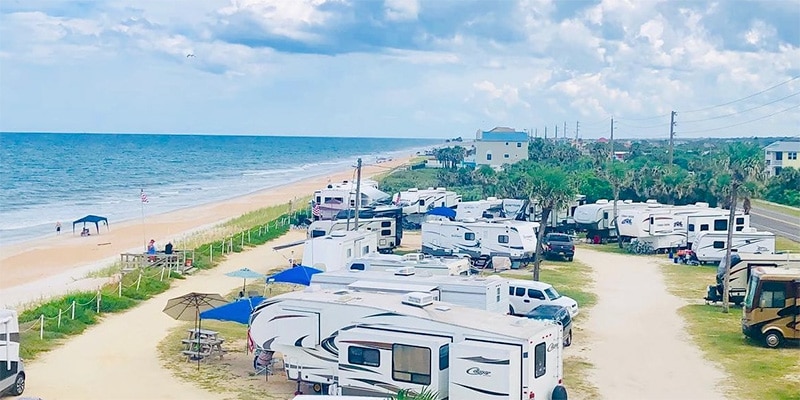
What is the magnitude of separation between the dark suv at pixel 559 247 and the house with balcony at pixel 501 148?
5604cm

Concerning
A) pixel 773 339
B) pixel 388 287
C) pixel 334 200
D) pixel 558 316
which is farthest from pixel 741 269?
pixel 334 200

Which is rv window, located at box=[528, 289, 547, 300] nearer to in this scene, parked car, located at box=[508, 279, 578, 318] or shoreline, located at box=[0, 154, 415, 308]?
parked car, located at box=[508, 279, 578, 318]

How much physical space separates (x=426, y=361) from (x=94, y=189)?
7362cm

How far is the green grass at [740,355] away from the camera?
16.2m

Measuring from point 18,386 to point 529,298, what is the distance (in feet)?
39.8

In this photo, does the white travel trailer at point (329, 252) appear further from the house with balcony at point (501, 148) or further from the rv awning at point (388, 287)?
the house with balcony at point (501, 148)

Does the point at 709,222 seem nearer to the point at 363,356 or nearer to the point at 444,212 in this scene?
the point at 444,212

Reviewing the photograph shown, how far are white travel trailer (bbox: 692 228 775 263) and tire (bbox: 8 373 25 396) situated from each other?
24.2 m

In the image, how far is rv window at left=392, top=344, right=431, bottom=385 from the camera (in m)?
13.5

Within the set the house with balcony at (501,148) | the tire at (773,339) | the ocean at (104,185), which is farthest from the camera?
the house with balcony at (501,148)

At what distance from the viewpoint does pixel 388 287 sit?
1766 centimetres

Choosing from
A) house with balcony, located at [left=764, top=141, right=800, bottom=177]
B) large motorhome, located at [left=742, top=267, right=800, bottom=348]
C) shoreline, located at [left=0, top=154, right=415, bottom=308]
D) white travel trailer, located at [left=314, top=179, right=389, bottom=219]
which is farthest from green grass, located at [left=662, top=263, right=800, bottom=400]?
house with balcony, located at [left=764, top=141, right=800, bottom=177]

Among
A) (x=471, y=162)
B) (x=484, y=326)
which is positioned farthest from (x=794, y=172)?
Result: (x=484, y=326)

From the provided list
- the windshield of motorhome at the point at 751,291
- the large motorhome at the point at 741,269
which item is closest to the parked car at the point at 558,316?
the windshield of motorhome at the point at 751,291
